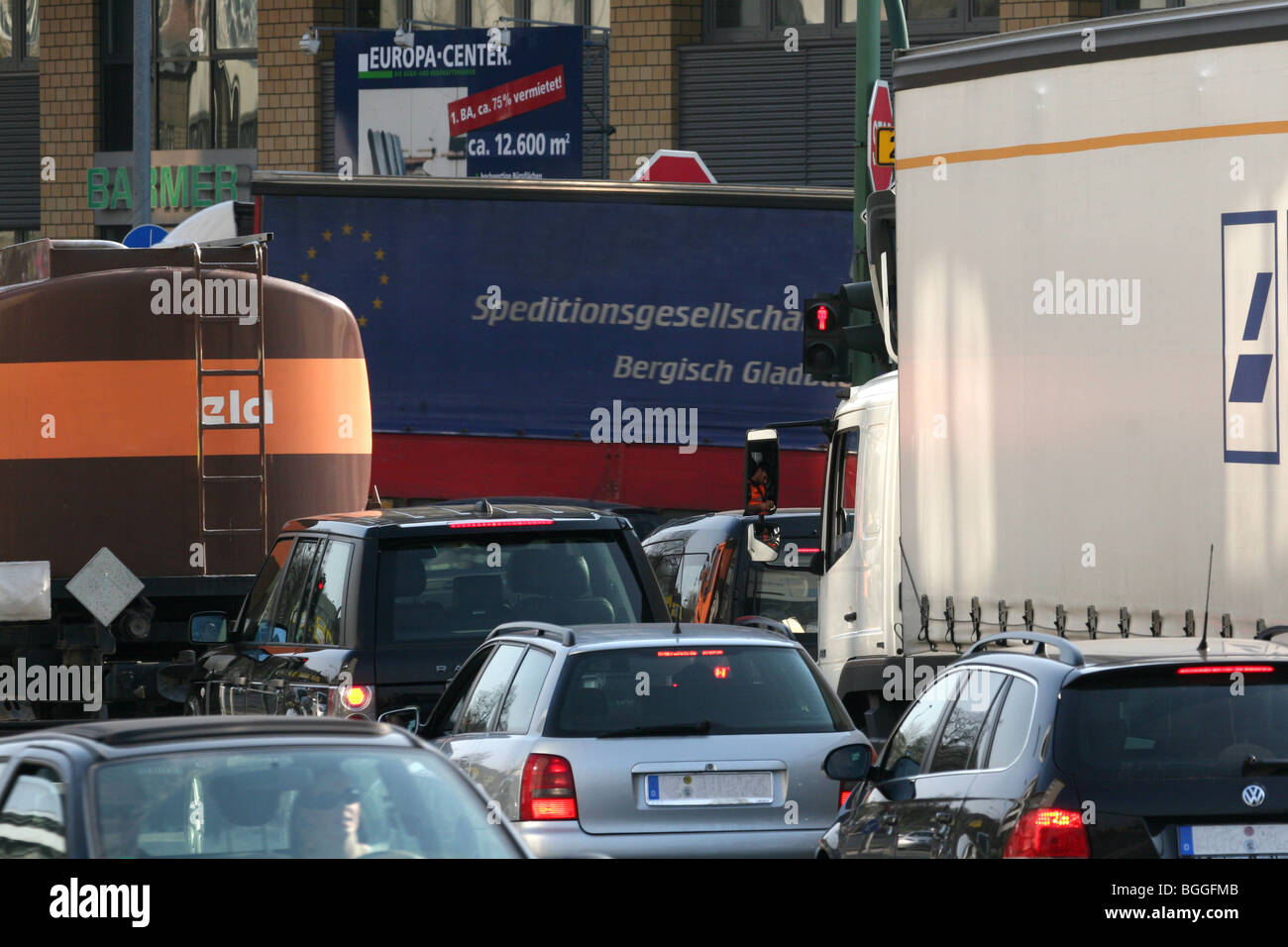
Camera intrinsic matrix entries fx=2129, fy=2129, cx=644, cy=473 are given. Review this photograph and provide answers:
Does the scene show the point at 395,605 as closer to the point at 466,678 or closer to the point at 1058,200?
the point at 466,678

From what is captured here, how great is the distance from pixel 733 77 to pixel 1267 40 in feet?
74.3

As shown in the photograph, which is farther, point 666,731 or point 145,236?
point 145,236

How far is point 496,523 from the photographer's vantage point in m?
10.5

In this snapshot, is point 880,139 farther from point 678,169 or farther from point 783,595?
point 678,169

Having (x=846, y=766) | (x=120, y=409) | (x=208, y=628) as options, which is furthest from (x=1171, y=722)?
(x=120, y=409)

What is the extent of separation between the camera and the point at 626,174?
3138cm

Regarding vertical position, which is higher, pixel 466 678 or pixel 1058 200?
pixel 1058 200

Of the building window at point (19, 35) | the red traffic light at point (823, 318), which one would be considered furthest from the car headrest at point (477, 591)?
the building window at point (19, 35)

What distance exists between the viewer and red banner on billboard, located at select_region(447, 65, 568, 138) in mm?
28625

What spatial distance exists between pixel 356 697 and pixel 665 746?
2.18 metres

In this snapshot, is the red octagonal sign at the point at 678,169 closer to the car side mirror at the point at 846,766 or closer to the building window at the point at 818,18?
the building window at the point at 818,18

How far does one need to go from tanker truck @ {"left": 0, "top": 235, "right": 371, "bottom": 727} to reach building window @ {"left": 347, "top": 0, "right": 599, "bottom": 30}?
61.3ft

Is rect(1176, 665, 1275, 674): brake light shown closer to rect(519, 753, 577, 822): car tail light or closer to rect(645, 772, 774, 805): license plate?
rect(645, 772, 774, 805): license plate
